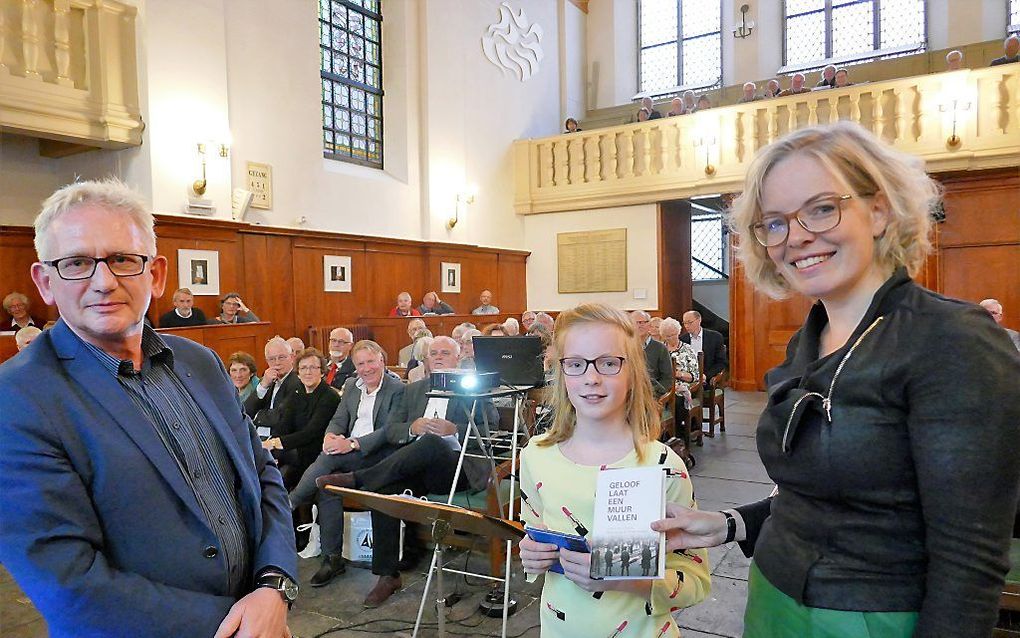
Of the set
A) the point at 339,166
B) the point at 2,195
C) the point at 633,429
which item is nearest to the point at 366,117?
the point at 339,166

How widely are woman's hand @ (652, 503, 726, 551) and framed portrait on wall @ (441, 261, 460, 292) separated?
9.97m

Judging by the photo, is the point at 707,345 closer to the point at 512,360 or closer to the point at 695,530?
the point at 512,360

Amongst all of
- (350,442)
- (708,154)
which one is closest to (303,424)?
(350,442)

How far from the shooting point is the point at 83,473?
1.24 meters

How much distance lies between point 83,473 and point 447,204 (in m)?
10.3

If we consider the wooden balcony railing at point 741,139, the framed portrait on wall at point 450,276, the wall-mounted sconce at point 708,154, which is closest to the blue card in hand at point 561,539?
the wooden balcony railing at point 741,139

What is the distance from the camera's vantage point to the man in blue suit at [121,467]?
118 centimetres

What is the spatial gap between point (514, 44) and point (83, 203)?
40.0 ft

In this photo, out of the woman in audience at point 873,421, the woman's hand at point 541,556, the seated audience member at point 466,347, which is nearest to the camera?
the woman in audience at point 873,421

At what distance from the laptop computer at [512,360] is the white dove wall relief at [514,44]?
32.5 ft

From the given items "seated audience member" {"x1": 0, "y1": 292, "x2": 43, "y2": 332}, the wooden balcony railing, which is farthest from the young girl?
the wooden balcony railing

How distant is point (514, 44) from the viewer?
12.4m

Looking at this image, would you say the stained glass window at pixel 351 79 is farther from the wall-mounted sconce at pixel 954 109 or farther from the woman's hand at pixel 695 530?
the woman's hand at pixel 695 530

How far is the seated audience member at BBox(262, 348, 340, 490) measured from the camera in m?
4.47
